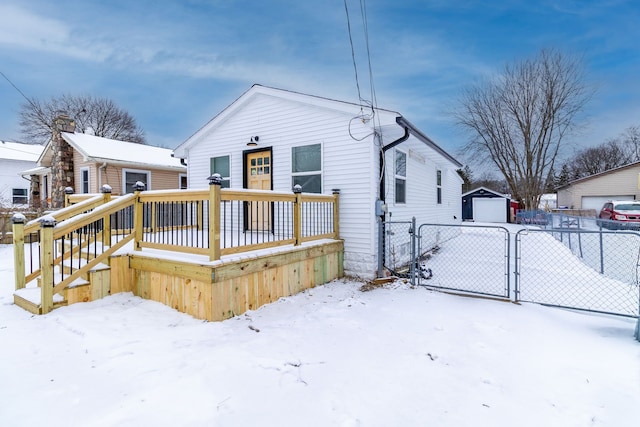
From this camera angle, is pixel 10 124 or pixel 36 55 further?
pixel 10 124

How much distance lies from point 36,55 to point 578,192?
33.7 m

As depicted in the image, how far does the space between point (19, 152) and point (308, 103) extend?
1067 inches

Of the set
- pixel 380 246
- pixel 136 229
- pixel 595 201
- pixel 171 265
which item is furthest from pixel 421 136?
pixel 595 201

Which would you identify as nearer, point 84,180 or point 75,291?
point 75,291

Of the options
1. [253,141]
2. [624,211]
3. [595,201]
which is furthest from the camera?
[595,201]

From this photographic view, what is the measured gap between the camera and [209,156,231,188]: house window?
792 cm

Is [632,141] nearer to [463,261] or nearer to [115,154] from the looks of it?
[463,261]

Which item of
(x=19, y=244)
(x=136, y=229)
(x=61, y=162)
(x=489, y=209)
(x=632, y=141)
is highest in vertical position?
(x=632, y=141)

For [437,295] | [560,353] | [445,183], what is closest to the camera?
[560,353]

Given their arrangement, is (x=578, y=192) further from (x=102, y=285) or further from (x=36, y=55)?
(x=36, y=55)

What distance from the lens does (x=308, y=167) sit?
6781 millimetres

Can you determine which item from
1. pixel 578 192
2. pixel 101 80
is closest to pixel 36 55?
pixel 101 80

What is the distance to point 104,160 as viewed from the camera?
11523mm

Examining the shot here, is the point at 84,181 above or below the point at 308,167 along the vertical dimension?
above
